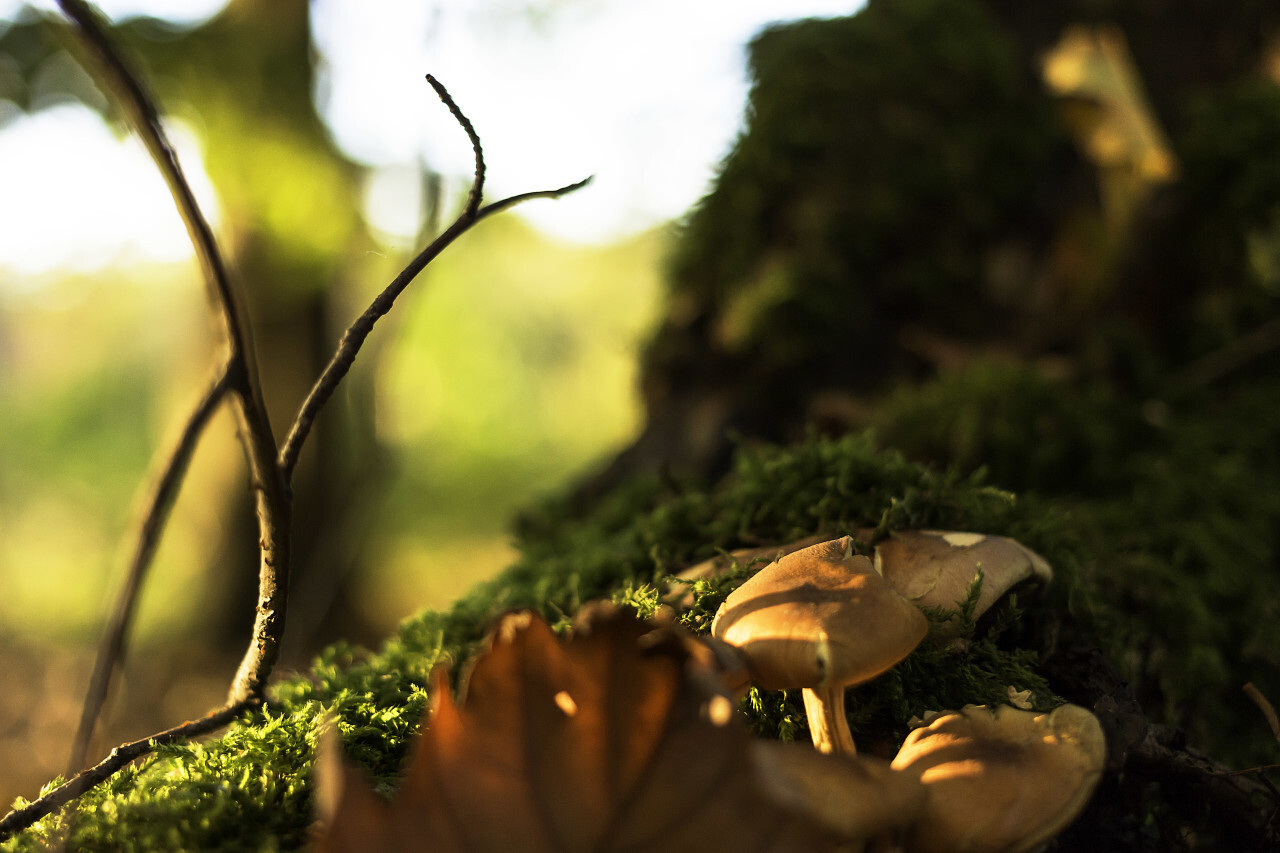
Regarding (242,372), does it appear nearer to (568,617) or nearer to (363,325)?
(363,325)

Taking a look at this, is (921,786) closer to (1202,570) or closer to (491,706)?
(491,706)

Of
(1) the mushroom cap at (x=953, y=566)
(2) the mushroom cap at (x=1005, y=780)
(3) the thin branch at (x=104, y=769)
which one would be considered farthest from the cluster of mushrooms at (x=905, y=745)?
(3) the thin branch at (x=104, y=769)

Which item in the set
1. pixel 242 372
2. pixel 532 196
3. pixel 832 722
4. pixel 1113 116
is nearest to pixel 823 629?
pixel 832 722

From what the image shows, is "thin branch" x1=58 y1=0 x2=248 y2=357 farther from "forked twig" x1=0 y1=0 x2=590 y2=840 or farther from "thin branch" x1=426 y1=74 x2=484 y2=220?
"thin branch" x1=426 y1=74 x2=484 y2=220

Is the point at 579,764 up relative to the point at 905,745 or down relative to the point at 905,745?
up

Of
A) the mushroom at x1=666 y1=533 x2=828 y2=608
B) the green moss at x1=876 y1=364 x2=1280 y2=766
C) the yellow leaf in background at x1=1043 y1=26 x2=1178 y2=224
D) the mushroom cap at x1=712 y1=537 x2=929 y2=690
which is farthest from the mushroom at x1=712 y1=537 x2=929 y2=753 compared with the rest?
the yellow leaf in background at x1=1043 y1=26 x2=1178 y2=224

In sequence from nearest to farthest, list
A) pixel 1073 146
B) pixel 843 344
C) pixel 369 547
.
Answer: pixel 843 344
pixel 1073 146
pixel 369 547

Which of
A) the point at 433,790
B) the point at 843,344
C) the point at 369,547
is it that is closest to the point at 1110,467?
the point at 843,344
